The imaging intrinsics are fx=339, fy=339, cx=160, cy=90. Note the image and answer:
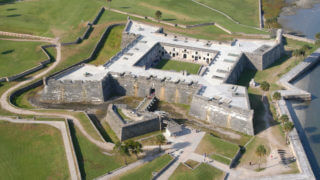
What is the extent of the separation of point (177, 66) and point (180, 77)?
1884cm

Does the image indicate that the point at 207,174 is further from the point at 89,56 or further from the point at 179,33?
the point at 179,33

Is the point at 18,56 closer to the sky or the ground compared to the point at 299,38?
closer to the ground

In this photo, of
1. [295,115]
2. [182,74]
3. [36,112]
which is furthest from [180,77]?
[36,112]

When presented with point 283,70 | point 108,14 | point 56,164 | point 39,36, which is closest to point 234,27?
point 283,70

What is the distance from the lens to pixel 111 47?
128m

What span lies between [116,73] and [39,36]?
51894 millimetres

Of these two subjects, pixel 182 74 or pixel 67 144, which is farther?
pixel 182 74

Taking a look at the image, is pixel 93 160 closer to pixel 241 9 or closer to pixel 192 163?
pixel 192 163

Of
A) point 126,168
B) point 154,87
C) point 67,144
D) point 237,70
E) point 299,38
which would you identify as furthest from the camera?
point 299,38

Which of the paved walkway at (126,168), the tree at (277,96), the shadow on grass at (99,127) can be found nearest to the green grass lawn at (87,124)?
the shadow on grass at (99,127)

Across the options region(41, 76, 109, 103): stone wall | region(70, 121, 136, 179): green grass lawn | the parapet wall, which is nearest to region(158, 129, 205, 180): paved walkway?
region(70, 121, 136, 179): green grass lawn

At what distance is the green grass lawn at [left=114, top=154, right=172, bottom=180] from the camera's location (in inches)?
2633

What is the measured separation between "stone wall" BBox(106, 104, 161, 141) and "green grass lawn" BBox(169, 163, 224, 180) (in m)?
15.5

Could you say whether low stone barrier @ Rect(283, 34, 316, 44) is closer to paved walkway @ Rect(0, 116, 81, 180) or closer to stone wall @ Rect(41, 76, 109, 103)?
stone wall @ Rect(41, 76, 109, 103)
